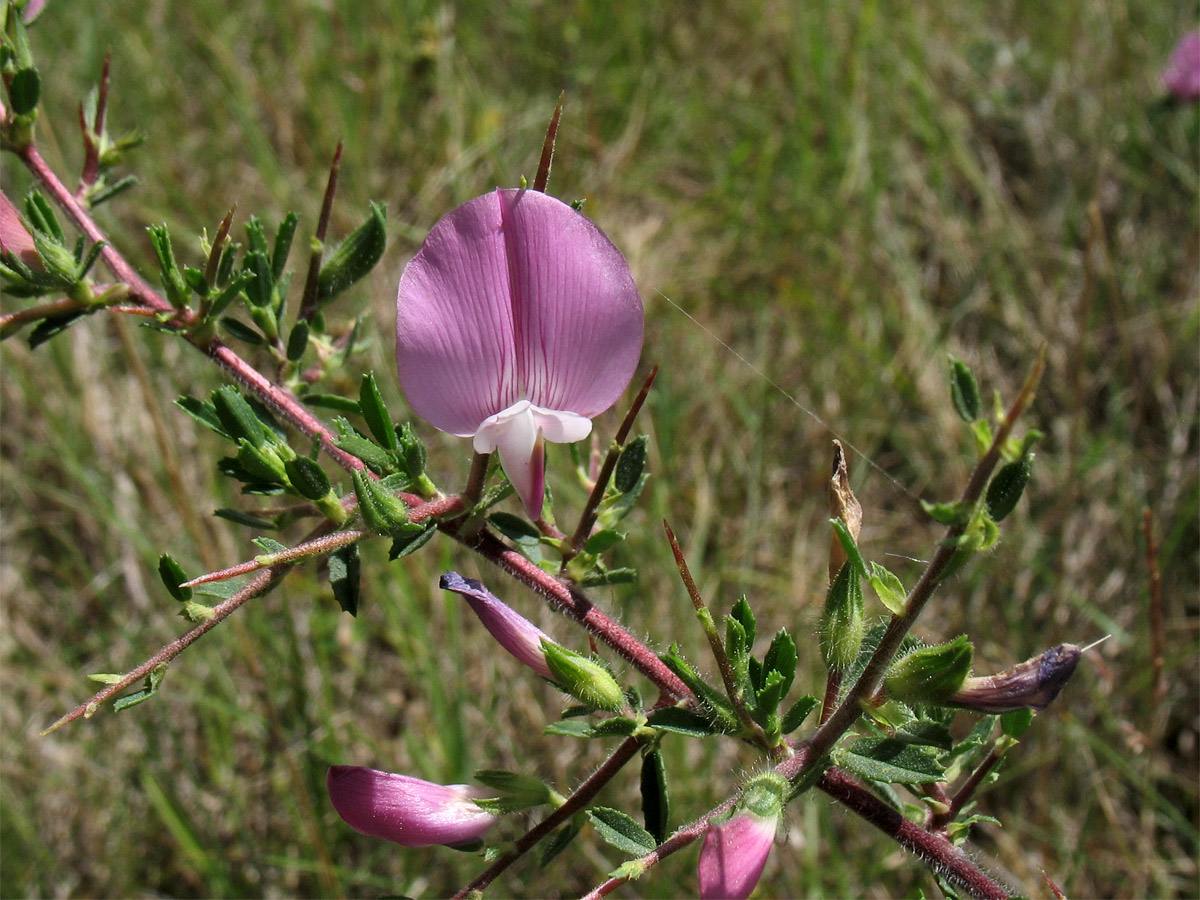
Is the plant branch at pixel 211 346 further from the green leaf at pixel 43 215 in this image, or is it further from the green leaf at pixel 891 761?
the green leaf at pixel 891 761

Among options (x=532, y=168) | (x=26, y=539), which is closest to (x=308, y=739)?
(x=26, y=539)

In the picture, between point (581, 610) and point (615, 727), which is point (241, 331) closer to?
point (581, 610)

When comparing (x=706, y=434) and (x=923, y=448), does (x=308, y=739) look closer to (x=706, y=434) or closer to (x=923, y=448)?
(x=706, y=434)

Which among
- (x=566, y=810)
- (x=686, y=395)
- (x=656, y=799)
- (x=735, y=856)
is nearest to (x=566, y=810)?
(x=566, y=810)

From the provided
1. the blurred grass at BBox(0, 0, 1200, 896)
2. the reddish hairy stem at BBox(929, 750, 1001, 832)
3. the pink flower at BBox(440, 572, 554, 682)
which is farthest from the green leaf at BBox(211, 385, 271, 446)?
the blurred grass at BBox(0, 0, 1200, 896)

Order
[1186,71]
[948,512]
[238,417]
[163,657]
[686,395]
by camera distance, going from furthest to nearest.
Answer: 1. [1186,71]
2. [686,395]
3. [238,417]
4. [163,657]
5. [948,512]

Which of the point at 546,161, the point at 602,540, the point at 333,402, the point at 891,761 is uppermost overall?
the point at 546,161
